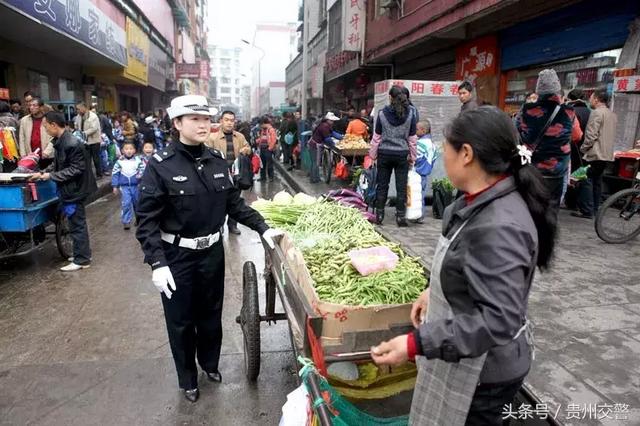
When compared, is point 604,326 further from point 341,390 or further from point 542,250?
point 542,250

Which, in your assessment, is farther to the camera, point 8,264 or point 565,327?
point 8,264

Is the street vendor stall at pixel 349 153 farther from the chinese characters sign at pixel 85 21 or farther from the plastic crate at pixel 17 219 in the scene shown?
the plastic crate at pixel 17 219

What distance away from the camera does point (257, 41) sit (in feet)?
266

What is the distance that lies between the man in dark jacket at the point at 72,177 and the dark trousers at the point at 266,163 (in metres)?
8.17

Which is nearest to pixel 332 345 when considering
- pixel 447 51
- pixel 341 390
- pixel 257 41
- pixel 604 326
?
pixel 341 390

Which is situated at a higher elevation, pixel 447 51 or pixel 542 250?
pixel 447 51

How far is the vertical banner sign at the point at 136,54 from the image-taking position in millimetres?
18533

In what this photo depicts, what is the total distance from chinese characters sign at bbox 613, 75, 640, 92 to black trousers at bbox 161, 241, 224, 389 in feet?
24.4

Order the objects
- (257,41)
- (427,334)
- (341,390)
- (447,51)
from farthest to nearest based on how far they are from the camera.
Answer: (257,41)
(447,51)
(341,390)
(427,334)

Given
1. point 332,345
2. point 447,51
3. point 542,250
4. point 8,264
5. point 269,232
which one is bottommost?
point 8,264

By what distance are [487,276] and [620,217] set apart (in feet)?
18.5

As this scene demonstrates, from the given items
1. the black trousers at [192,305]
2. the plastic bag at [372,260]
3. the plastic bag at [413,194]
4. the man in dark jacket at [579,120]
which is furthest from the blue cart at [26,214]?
the man in dark jacket at [579,120]

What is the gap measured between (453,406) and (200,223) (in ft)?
6.43

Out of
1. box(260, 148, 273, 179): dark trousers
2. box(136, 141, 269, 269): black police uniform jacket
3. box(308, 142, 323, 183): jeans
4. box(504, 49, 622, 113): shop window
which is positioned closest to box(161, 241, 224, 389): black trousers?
box(136, 141, 269, 269): black police uniform jacket
